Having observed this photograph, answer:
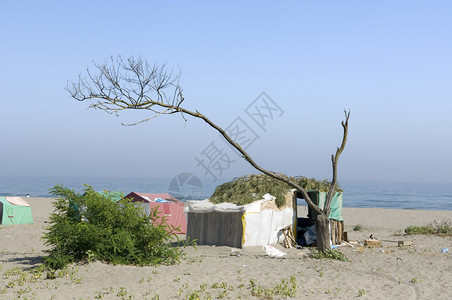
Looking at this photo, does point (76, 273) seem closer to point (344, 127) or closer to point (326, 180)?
point (344, 127)

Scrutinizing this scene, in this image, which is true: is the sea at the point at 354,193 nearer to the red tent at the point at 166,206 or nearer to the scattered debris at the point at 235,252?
the red tent at the point at 166,206

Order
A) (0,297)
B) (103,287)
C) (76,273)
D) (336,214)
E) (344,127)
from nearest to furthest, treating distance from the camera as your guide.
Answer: (0,297) < (103,287) < (76,273) < (344,127) < (336,214)

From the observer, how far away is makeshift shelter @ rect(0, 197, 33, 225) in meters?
26.7

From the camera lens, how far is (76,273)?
39.0 ft

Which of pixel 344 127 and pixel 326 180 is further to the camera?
pixel 326 180

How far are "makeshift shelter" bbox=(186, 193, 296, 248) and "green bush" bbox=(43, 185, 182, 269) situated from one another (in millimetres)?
3676

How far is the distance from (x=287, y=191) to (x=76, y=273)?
32.4ft

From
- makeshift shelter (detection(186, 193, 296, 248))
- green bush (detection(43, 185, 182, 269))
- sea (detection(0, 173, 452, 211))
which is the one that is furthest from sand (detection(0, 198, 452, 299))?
sea (detection(0, 173, 452, 211))

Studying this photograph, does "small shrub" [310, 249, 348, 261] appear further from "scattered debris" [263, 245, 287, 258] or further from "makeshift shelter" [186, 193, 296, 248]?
"makeshift shelter" [186, 193, 296, 248]

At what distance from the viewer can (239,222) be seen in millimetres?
17500

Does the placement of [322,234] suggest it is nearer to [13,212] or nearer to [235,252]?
[235,252]

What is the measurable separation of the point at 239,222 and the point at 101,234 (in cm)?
617

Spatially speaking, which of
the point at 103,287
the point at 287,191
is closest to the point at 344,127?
the point at 287,191

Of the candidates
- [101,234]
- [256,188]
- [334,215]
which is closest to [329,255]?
[334,215]
